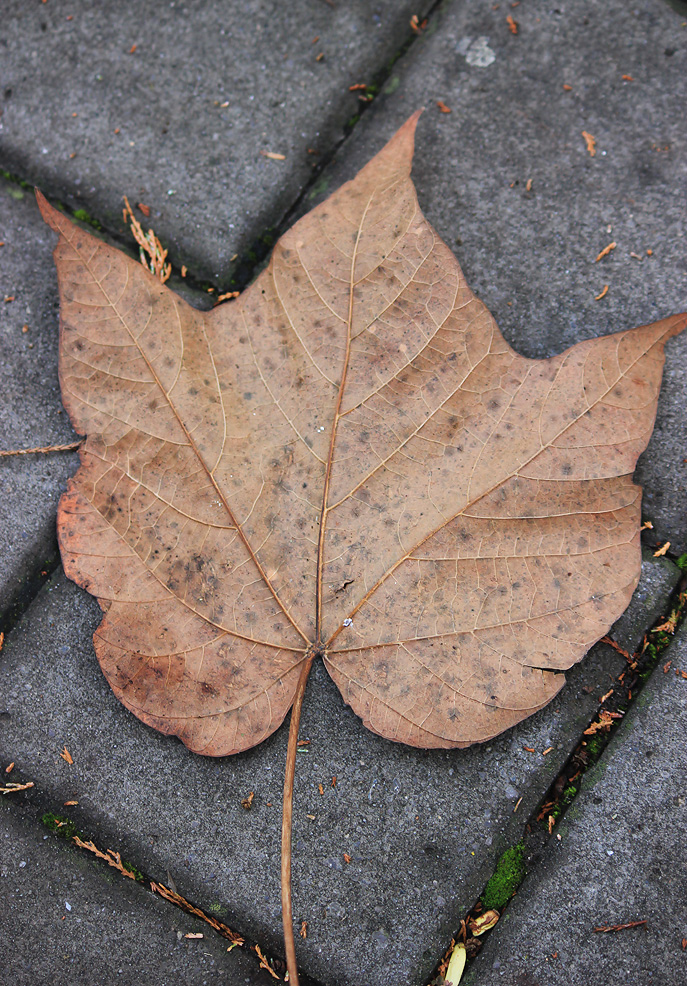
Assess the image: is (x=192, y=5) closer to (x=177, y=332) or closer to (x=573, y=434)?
(x=177, y=332)

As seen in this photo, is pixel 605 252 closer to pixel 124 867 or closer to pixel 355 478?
pixel 355 478

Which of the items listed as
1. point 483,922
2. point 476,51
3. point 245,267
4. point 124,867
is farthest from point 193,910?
point 476,51

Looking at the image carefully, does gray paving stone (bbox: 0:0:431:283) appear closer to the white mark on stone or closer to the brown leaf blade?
the white mark on stone

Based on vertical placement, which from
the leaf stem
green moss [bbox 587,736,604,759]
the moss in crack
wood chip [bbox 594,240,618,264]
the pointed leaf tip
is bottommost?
green moss [bbox 587,736,604,759]

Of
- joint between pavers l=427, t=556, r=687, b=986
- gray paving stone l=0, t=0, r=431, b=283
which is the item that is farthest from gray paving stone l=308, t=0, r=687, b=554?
joint between pavers l=427, t=556, r=687, b=986

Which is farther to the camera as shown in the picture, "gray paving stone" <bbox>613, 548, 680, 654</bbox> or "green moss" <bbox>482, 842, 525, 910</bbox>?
"gray paving stone" <bbox>613, 548, 680, 654</bbox>

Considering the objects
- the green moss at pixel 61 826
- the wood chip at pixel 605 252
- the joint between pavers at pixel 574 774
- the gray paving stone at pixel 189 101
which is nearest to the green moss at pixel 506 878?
the joint between pavers at pixel 574 774
